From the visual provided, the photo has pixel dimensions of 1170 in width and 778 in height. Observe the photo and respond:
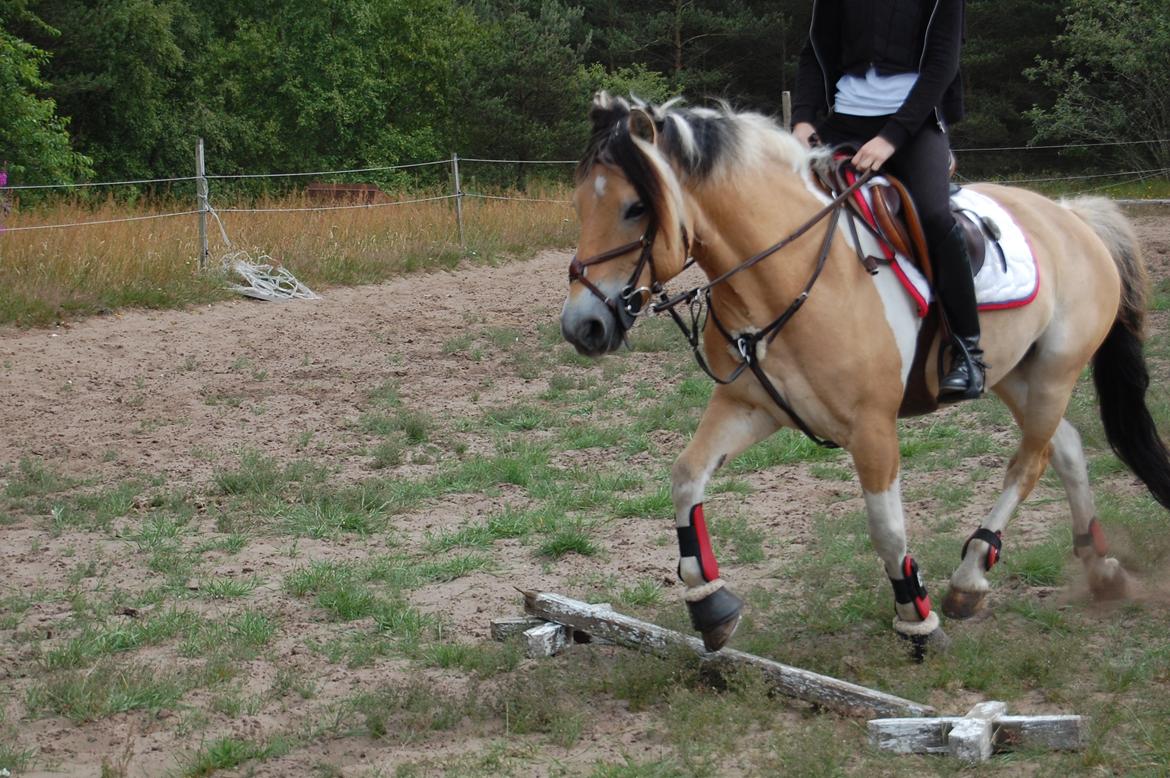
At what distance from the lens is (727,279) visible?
4.30 metres

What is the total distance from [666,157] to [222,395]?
6.34 m

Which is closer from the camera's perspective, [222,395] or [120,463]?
[120,463]

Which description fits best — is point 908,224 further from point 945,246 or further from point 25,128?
point 25,128

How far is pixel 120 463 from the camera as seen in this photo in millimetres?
7750

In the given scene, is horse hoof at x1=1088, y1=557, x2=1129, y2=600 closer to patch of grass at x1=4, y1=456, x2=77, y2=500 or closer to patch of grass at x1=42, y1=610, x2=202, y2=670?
patch of grass at x1=42, y1=610, x2=202, y2=670

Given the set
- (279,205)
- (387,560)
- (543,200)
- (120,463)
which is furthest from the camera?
(543,200)

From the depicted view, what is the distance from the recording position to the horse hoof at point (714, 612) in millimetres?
4262

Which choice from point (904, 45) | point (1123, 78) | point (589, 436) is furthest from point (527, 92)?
point (904, 45)

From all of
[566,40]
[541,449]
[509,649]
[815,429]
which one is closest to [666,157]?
[815,429]

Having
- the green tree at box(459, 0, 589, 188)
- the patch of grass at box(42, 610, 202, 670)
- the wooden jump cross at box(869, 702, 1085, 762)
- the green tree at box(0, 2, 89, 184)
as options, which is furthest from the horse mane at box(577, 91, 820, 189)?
the green tree at box(459, 0, 589, 188)

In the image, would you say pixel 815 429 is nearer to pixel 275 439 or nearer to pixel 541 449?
pixel 541 449

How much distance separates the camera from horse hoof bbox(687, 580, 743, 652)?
4.26 m

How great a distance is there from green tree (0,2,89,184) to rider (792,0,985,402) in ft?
64.2

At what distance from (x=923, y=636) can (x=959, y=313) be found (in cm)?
130
